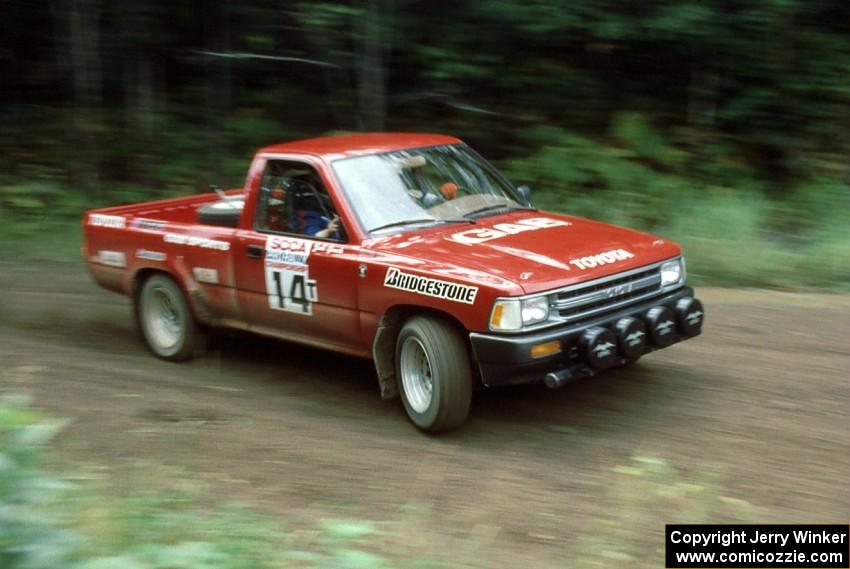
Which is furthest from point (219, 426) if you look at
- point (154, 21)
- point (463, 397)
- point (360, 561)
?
point (154, 21)

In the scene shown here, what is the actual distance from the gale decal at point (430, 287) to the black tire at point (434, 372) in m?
0.20

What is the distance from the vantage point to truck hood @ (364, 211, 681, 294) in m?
5.53

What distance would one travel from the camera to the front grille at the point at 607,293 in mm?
5527

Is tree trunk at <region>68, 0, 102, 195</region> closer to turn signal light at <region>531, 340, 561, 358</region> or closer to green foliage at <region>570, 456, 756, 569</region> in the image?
turn signal light at <region>531, 340, 561, 358</region>

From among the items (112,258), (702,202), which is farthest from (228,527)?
(702,202)

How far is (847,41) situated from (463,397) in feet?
30.7

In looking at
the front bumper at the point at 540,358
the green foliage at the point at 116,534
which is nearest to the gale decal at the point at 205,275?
the front bumper at the point at 540,358

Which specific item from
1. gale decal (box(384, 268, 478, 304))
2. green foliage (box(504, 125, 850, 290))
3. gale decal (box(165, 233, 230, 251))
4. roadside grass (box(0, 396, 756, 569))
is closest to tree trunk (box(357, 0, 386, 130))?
green foliage (box(504, 125, 850, 290))

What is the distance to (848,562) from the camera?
13.3ft

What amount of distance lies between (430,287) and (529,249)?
2.13ft

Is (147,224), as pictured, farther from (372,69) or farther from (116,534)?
(372,69)

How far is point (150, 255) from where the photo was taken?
7.68 metres

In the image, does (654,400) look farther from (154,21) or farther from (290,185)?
(154,21)

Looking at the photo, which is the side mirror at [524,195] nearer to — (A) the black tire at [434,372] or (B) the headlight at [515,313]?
(A) the black tire at [434,372]
